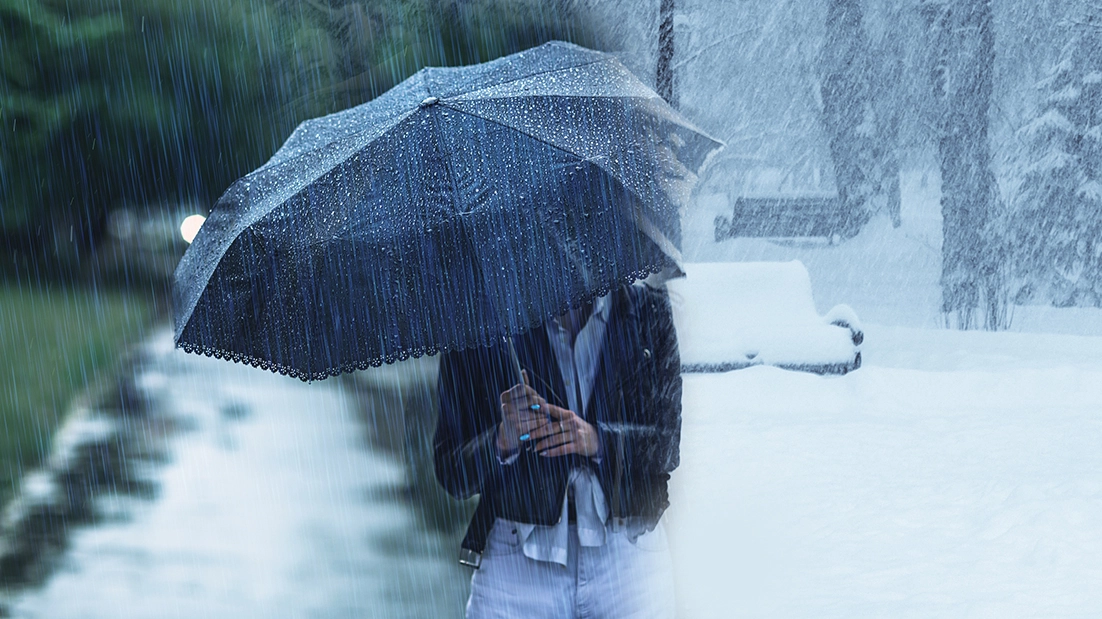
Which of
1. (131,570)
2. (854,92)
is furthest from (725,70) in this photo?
(131,570)

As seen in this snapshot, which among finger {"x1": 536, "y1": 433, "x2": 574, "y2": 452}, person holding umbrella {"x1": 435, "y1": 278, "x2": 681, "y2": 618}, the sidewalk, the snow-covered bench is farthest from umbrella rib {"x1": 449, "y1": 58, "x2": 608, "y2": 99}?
the snow-covered bench

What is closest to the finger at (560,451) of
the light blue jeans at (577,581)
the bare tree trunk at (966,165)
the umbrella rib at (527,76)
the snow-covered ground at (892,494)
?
the light blue jeans at (577,581)

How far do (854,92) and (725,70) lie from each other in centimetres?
302

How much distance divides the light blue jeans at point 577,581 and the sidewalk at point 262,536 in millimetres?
3087

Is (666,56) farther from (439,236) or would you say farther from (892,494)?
(439,236)

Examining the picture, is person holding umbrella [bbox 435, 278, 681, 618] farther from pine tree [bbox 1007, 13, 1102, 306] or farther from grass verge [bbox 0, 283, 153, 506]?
pine tree [bbox 1007, 13, 1102, 306]

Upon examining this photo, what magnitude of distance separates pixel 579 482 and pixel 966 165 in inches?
731

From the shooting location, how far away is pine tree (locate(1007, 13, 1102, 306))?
17.5 m

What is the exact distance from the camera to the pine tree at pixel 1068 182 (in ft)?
57.5

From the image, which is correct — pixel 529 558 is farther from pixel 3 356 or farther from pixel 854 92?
pixel 854 92

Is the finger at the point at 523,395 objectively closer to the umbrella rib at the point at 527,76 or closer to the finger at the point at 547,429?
the finger at the point at 547,429

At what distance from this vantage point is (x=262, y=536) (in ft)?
19.9

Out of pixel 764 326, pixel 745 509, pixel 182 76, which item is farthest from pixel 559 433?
pixel 764 326

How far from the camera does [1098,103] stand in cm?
1766
